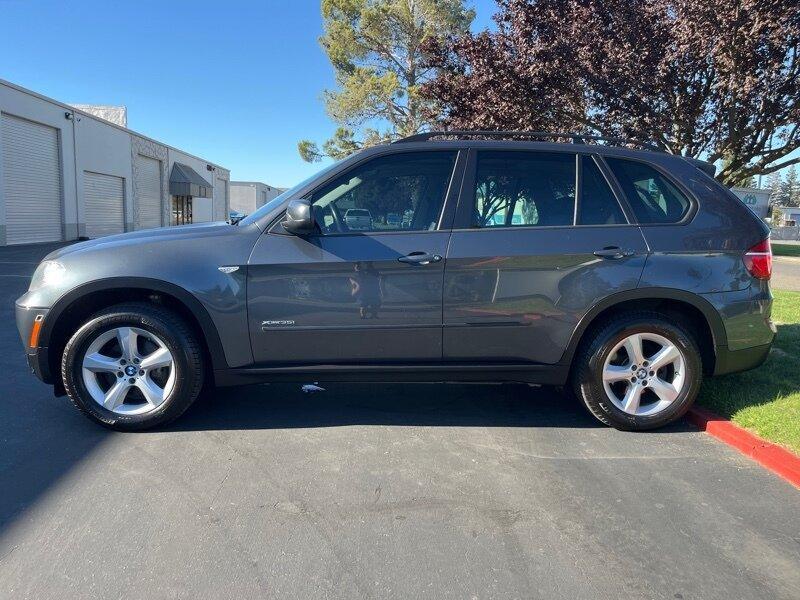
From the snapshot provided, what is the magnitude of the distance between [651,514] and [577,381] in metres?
1.22

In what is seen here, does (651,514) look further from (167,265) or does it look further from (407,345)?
(167,265)

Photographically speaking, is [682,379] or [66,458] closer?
[66,458]

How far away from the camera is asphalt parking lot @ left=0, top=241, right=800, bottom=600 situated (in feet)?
7.99

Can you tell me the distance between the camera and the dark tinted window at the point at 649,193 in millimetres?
4016

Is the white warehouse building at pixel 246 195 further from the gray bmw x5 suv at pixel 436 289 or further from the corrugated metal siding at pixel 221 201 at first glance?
the gray bmw x5 suv at pixel 436 289

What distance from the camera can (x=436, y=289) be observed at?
12.5 feet

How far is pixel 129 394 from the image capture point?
4051mm

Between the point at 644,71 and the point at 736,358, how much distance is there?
7.86 meters

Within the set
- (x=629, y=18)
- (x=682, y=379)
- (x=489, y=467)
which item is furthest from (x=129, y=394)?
(x=629, y=18)

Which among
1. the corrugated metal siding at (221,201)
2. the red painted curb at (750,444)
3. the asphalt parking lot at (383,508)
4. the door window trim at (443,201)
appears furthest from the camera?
the corrugated metal siding at (221,201)

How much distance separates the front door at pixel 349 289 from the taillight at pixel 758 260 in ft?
→ 6.79

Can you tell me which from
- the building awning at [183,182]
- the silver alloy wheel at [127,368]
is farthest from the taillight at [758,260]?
the building awning at [183,182]

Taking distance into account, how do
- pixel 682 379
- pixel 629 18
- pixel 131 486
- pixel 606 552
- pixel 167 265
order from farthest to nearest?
pixel 629 18 < pixel 682 379 < pixel 167 265 < pixel 131 486 < pixel 606 552

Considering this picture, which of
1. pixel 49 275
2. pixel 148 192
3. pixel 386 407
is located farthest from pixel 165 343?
pixel 148 192
